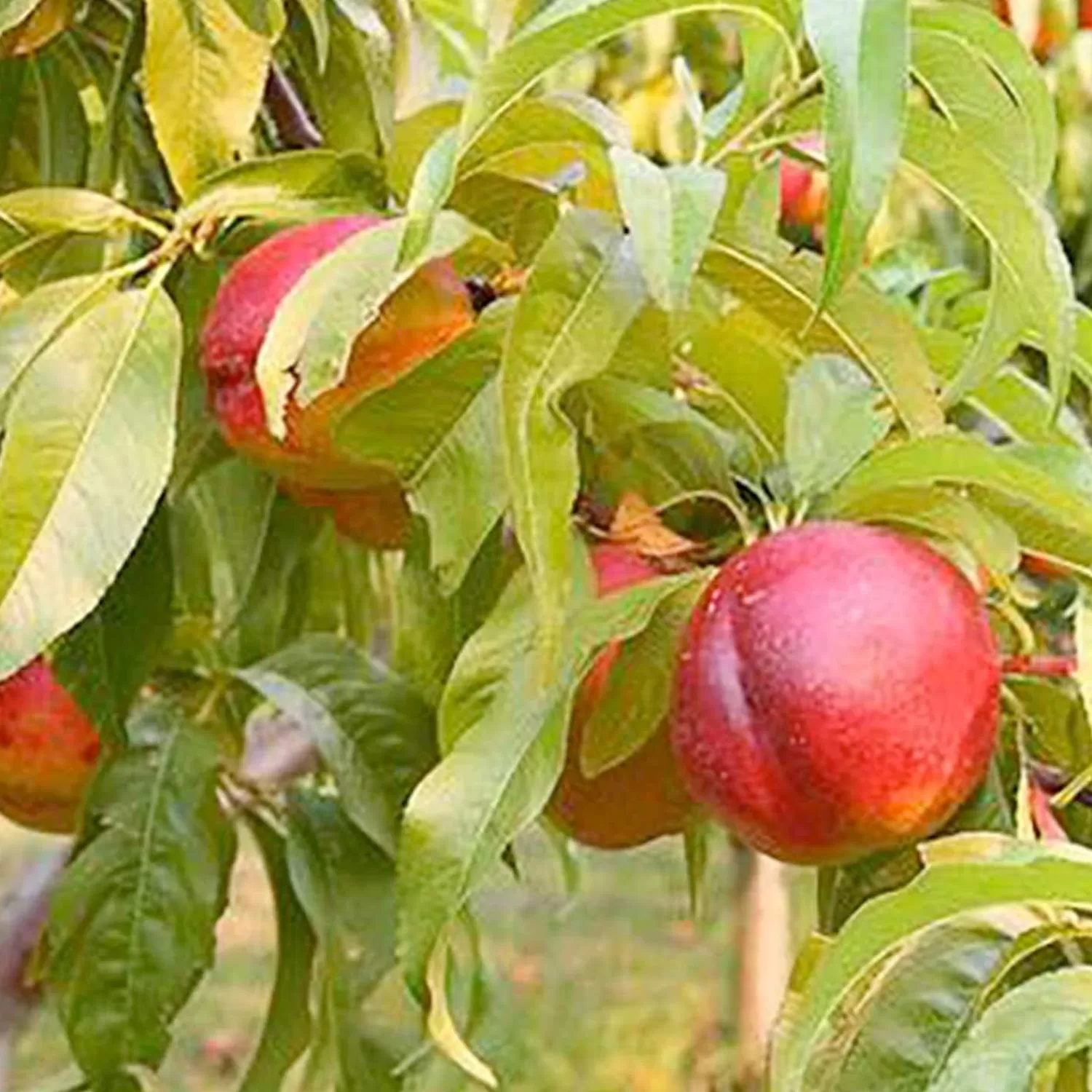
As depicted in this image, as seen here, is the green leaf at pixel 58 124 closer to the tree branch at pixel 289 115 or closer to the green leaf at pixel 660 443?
the tree branch at pixel 289 115

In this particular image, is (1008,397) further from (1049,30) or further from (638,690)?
(1049,30)

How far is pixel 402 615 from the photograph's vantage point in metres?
0.89

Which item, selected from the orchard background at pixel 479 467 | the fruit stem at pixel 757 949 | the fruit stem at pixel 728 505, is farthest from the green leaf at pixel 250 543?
the fruit stem at pixel 757 949

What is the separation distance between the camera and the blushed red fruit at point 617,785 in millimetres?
822

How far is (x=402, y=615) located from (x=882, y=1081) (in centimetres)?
27

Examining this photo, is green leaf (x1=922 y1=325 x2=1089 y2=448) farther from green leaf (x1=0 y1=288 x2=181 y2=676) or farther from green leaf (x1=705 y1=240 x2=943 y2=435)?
green leaf (x1=0 y1=288 x2=181 y2=676)

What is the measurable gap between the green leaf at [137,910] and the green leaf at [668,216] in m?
0.41

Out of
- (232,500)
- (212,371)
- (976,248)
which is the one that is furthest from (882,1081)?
(976,248)

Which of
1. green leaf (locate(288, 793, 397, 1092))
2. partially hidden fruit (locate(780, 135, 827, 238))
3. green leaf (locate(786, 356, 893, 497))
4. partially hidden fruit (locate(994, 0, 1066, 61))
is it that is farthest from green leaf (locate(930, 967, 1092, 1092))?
partially hidden fruit (locate(994, 0, 1066, 61))

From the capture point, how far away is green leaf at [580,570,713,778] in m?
0.80

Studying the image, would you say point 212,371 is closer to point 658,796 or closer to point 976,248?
point 658,796

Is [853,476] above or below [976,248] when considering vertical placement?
above

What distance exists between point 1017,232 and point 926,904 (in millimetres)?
195

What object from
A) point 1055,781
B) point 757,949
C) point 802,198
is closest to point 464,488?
point 1055,781
